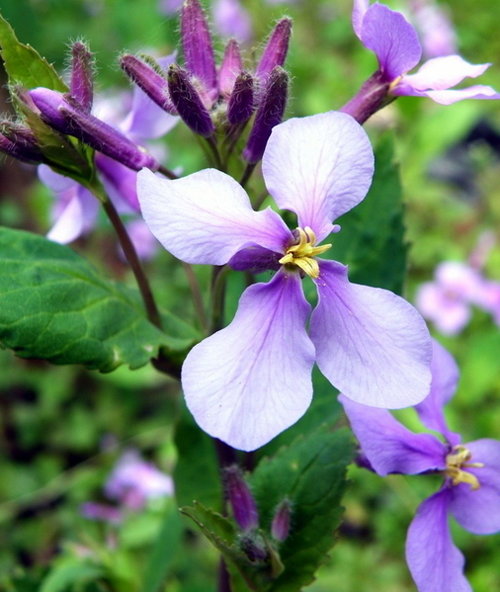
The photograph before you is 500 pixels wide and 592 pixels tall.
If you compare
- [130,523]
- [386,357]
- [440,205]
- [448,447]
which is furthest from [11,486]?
[440,205]

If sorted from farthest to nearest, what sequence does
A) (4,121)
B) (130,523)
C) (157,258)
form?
(157,258) → (130,523) → (4,121)

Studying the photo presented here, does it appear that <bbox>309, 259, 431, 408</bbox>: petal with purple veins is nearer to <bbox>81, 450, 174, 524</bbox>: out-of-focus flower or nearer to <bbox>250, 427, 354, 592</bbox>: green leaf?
<bbox>250, 427, 354, 592</bbox>: green leaf

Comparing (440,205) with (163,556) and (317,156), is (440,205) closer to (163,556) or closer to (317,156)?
(163,556)

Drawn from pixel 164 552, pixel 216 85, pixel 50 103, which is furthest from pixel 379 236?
pixel 164 552

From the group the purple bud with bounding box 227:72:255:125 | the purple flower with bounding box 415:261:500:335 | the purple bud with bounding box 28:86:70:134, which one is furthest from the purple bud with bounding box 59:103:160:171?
the purple flower with bounding box 415:261:500:335

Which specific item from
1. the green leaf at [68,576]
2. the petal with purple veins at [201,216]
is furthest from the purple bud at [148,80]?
the green leaf at [68,576]
